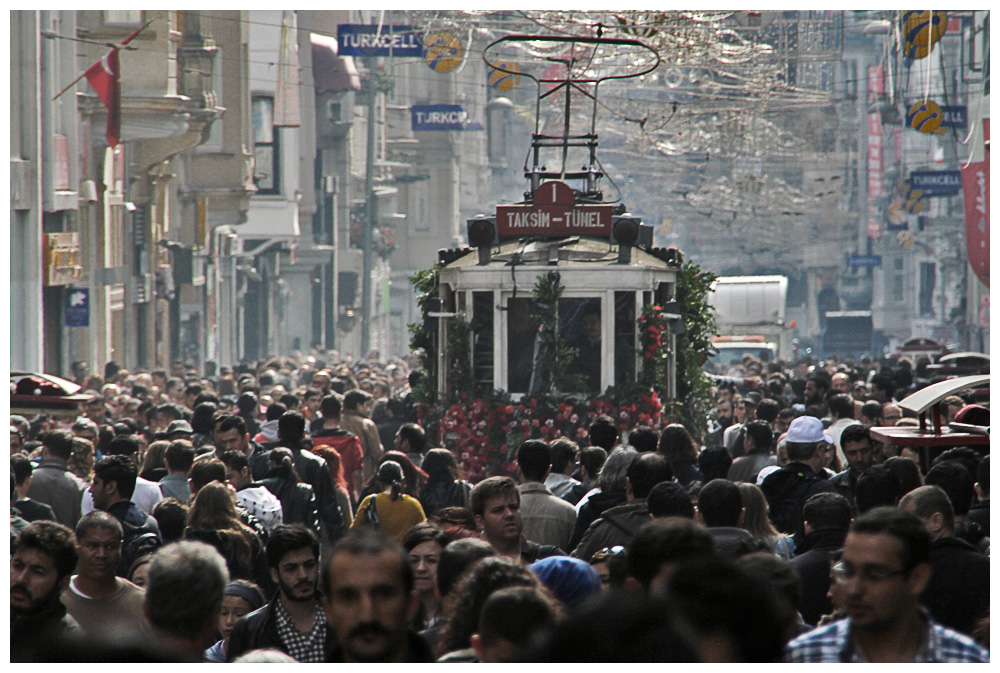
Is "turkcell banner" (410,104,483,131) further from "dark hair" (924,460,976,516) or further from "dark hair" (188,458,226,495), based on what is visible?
"dark hair" (924,460,976,516)

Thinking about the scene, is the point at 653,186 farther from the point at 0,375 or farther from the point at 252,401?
the point at 0,375

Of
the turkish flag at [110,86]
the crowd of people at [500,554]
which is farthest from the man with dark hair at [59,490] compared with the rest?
the turkish flag at [110,86]

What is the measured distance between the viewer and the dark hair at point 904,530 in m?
4.09

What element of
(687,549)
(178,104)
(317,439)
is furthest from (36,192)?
(687,549)

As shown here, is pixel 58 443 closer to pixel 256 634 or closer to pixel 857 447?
pixel 256 634

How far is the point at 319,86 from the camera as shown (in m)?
50.4

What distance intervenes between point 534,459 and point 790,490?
64.0 inches

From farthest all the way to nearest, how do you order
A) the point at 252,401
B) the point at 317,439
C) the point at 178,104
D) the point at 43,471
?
the point at 178,104 < the point at 252,401 < the point at 317,439 < the point at 43,471

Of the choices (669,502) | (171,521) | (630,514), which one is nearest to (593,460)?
(630,514)

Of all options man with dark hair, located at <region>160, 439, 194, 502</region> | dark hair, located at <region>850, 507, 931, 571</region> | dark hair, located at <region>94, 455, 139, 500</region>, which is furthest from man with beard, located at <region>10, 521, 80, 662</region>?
man with dark hair, located at <region>160, 439, 194, 502</region>

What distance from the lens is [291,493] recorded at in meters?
8.62

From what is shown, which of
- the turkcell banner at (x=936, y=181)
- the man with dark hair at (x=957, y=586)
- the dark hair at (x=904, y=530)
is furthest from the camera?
the turkcell banner at (x=936, y=181)

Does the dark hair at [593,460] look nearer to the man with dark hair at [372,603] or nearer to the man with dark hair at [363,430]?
the man with dark hair at [363,430]

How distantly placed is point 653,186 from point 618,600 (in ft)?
221
